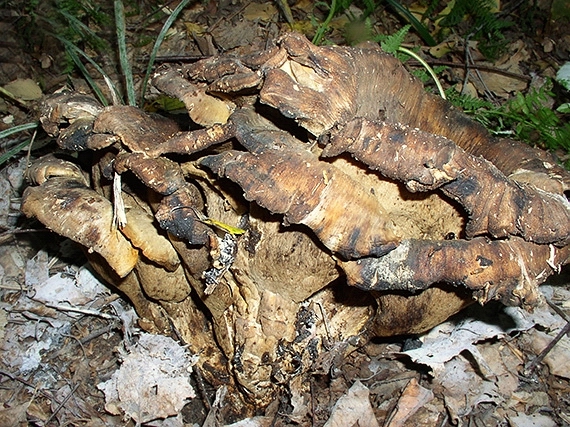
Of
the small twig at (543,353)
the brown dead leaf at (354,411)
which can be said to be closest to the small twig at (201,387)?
the brown dead leaf at (354,411)

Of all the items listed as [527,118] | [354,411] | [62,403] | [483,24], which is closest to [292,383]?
[354,411]

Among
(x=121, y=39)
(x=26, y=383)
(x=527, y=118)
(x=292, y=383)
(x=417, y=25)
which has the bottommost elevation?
(x=26, y=383)

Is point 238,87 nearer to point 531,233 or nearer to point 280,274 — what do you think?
point 280,274

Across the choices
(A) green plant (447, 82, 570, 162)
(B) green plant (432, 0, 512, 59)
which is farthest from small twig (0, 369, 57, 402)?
(B) green plant (432, 0, 512, 59)

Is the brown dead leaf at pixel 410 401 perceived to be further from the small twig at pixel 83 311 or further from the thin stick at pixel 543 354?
the small twig at pixel 83 311

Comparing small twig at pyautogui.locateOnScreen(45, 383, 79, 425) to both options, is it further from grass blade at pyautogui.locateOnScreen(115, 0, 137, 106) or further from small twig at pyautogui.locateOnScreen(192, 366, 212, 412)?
grass blade at pyautogui.locateOnScreen(115, 0, 137, 106)

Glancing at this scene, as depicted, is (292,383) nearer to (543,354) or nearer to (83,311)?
(83,311)

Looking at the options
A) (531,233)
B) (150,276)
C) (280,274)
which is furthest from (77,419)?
(531,233)

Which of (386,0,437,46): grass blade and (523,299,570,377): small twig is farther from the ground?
(386,0,437,46): grass blade
